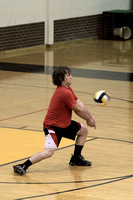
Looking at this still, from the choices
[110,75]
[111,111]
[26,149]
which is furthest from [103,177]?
[110,75]

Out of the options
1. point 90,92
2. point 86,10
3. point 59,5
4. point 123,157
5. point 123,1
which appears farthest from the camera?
point 123,1

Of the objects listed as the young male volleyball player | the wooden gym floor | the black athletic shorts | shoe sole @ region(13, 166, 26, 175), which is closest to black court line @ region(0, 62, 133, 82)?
the wooden gym floor

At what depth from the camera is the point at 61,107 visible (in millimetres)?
7770

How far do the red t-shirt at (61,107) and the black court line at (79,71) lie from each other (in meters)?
7.61

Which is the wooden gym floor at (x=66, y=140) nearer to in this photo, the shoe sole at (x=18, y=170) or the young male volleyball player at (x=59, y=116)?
the shoe sole at (x=18, y=170)

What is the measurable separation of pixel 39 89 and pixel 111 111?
8.73ft

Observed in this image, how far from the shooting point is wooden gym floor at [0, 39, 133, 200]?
23.4 ft

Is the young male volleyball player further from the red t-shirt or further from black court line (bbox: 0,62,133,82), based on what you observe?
black court line (bbox: 0,62,133,82)

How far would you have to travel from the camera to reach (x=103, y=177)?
24.8 ft

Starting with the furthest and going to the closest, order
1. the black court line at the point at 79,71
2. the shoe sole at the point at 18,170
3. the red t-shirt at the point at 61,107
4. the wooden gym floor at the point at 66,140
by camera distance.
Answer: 1. the black court line at the point at 79,71
2. the red t-shirt at the point at 61,107
3. the shoe sole at the point at 18,170
4. the wooden gym floor at the point at 66,140

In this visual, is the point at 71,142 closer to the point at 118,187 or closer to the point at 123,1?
the point at 118,187

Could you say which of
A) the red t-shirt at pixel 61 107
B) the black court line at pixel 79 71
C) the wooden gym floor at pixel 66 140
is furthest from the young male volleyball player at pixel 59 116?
the black court line at pixel 79 71

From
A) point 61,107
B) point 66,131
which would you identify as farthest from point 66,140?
point 61,107

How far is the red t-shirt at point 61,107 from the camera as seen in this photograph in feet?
25.4
